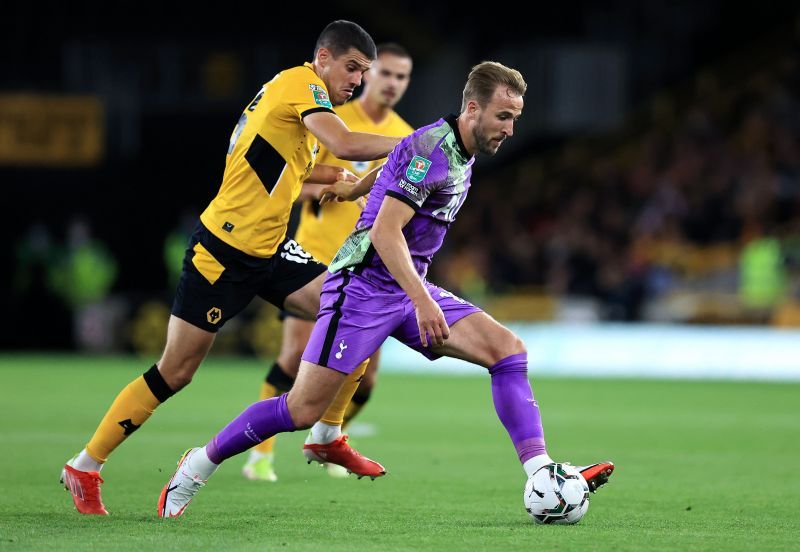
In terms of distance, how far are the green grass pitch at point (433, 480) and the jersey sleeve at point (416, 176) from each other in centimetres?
141

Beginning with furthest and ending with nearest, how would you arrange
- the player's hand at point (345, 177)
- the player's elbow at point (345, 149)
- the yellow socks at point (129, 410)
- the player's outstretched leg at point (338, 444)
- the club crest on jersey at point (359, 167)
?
the club crest on jersey at point (359, 167)
the player's hand at point (345, 177)
the player's outstretched leg at point (338, 444)
the yellow socks at point (129, 410)
the player's elbow at point (345, 149)

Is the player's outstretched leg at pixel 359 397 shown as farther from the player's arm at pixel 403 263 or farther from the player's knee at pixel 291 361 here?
the player's arm at pixel 403 263

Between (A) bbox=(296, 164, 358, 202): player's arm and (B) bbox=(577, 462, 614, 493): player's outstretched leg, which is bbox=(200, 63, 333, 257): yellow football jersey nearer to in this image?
(A) bbox=(296, 164, 358, 202): player's arm

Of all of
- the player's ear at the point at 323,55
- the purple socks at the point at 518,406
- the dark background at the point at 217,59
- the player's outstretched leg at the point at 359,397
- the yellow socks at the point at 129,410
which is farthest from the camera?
the dark background at the point at 217,59

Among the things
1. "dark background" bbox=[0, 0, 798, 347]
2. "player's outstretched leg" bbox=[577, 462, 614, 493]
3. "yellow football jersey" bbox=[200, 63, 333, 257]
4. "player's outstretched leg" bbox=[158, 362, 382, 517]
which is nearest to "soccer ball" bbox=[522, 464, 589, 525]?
"player's outstretched leg" bbox=[577, 462, 614, 493]

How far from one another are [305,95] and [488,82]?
3.14 ft

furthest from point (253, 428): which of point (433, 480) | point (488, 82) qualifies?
point (433, 480)

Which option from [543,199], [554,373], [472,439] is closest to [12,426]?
[472,439]

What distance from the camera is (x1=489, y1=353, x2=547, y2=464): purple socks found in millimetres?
6014

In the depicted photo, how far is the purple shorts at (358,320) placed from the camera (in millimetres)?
6035

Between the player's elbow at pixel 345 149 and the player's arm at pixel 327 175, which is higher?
the player's elbow at pixel 345 149

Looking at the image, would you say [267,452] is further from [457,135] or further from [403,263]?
[457,135]

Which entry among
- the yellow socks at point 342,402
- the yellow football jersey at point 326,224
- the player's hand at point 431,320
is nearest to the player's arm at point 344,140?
the player's hand at point 431,320

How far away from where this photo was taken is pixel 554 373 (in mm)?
18344
